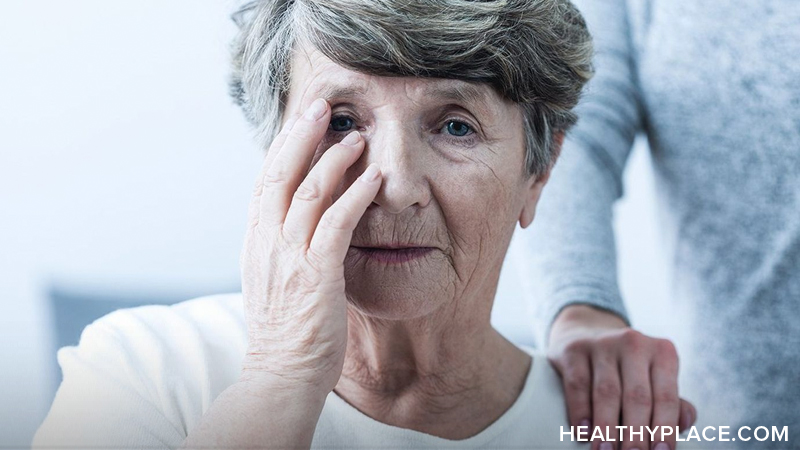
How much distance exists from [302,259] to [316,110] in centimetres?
24

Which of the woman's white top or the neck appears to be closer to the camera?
the woman's white top

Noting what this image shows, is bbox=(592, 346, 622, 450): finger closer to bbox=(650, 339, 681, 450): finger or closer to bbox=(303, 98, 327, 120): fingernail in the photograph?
bbox=(650, 339, 681, 450): finger

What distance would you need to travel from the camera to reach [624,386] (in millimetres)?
1527

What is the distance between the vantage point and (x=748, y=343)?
1896mm

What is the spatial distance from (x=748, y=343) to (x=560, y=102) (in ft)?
2.81

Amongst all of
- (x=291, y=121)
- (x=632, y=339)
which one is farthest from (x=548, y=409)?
(x=291, y=121)

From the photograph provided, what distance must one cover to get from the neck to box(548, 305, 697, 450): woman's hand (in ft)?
0.46

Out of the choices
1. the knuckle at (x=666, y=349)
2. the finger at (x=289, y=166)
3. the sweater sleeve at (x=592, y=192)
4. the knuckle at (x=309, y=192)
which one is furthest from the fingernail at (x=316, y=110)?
the knuckle at (x=666, y=349)

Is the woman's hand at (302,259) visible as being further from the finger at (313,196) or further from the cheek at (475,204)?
the cheek at (475,204)

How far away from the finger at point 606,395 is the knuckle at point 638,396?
0.08ft

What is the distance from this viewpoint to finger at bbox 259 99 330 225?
122 centimetres

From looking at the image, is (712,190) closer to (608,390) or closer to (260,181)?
(608,390)

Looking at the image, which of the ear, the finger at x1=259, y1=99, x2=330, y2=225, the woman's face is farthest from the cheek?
the finger at x1=259, y1=99, x2=330, y2=225

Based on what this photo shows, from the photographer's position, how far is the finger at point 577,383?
154 cm
